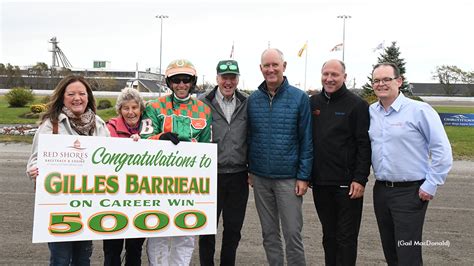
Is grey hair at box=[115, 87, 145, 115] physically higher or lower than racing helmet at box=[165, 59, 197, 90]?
lower

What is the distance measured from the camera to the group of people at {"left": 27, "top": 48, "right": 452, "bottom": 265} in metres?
3.96

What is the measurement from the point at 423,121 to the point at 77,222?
3.16m

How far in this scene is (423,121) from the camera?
13.0 ft

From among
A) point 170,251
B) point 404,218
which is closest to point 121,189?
point 170,251

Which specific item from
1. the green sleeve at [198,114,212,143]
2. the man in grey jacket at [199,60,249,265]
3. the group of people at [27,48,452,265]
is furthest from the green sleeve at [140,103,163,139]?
the man in grey jacket at [199,60,249,265]

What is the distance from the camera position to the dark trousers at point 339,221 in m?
4.36

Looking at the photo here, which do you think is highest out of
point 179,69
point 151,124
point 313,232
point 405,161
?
point 179,69

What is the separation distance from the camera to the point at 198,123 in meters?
4.26

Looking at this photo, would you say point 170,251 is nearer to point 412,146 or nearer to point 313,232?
point 412,146

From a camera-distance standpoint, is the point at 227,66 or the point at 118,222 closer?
the point at 118,222

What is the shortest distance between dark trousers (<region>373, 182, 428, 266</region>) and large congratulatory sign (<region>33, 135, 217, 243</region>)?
163cm

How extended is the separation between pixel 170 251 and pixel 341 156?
75.2 inches

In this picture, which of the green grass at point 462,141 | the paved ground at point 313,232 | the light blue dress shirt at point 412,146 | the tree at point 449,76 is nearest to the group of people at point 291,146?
the light blue dress shirt at point 412,146

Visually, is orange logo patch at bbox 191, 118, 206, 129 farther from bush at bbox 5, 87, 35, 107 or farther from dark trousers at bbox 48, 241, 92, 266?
bush at bbox 5, 87, 35, 107
